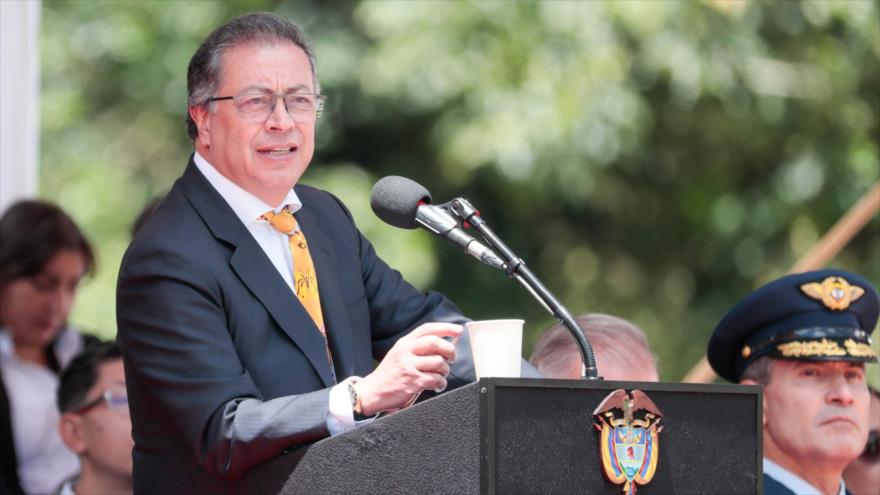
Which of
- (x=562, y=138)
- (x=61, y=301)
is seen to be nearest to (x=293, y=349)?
(x=61, y=301)

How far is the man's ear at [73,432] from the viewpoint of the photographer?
4.80 m

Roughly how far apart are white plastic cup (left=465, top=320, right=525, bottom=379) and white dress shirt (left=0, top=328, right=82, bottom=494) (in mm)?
2724

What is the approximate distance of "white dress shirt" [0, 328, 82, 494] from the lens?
16.8 ft

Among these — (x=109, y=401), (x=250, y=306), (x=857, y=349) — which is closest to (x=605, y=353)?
(x=857, y=349)

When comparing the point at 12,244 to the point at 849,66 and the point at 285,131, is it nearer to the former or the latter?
the point at 285,131

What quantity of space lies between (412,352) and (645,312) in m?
7.56

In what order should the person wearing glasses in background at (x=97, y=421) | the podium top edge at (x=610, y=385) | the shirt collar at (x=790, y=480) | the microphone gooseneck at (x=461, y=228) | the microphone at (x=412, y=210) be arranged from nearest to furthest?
the podium top edge at (x=610, y=385) < the microphone gooseneck at (x=461, y=228) < the microphone at (x=412, y=210) < the shirt collar at (x=790, y=480) < the person wearing glasses in background at (x=97, y=421)

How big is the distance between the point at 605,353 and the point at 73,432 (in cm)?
178

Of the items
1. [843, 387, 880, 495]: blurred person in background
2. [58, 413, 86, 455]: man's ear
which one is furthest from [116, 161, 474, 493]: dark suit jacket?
[843, 387, 880, 495]: blurred person in background

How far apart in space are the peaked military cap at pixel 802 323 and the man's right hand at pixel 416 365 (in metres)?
1.78

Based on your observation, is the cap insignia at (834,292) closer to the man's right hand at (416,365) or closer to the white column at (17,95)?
the man's right hand at (416,365)

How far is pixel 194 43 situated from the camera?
9.39 metres

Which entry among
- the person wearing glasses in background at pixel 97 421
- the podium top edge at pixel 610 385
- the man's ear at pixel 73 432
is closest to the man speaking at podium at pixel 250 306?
the podium top edge at pixel 610 385

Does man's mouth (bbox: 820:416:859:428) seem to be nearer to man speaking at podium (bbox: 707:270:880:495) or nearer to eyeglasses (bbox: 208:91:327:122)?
man speaking at podium (bbox: 707:270:880:495)
